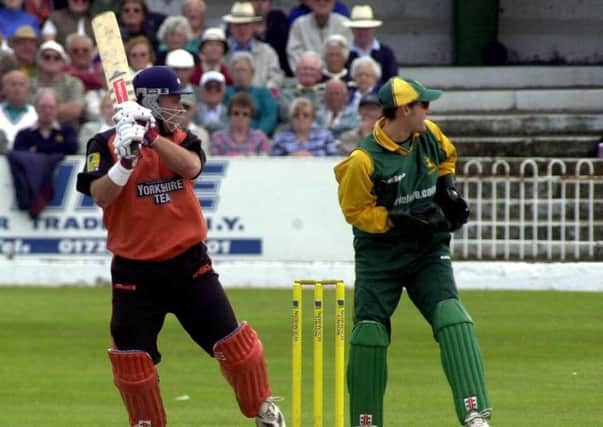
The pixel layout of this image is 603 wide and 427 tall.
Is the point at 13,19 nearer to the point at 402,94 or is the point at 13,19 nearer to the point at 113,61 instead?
the point at 113,61

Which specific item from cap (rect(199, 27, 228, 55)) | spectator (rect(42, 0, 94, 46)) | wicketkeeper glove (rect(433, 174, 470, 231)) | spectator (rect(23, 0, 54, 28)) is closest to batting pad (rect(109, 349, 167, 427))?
wicketkeeper glove (rect(433, 174, 470, 231))

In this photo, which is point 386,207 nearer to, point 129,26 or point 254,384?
point 254,384

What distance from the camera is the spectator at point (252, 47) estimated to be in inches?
722

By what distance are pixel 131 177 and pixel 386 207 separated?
125cm

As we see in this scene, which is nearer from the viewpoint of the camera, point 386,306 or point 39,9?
point 386,306

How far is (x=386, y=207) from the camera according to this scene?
25.9 feet

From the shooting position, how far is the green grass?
9.38 meters

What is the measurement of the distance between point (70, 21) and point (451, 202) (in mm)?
11742

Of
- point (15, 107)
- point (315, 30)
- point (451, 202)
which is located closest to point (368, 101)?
point (315, 30)

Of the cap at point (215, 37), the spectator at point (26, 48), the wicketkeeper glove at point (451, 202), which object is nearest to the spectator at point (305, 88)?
the cap at point (215, 37)

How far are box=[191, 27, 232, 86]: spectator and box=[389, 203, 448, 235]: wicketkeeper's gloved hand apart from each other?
10.1 m

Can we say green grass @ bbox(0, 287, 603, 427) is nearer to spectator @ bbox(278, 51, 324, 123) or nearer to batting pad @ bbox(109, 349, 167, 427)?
batting pad @ bbox(109, 349, 167, 427)

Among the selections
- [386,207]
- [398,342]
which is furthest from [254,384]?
[398,342]

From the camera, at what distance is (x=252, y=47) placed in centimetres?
1858
